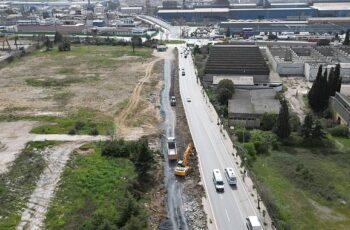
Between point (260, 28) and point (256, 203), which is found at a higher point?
point (260, 28)

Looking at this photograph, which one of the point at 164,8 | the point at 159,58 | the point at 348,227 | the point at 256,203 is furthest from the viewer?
the point at 164,8

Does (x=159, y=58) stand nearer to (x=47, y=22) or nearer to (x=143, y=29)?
(x=143, y=29)

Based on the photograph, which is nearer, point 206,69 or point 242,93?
point 242,93

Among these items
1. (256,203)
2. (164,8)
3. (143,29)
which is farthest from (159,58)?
(164,8)

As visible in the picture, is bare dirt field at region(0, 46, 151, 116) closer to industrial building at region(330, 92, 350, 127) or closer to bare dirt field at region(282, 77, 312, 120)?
bare dirt field at region(282, 77, 312, 120)

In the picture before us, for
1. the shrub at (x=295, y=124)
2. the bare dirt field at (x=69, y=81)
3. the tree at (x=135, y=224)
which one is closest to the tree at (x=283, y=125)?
the shrub at (x=295, y=124)

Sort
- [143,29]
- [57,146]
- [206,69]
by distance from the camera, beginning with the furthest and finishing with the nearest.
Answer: [143,29] < [206,69] < [57,146]

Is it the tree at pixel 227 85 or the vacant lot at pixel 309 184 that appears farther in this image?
the tree at pixel 227 85

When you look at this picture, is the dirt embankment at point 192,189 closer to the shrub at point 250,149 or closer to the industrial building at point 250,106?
the shrub at point 250,149
